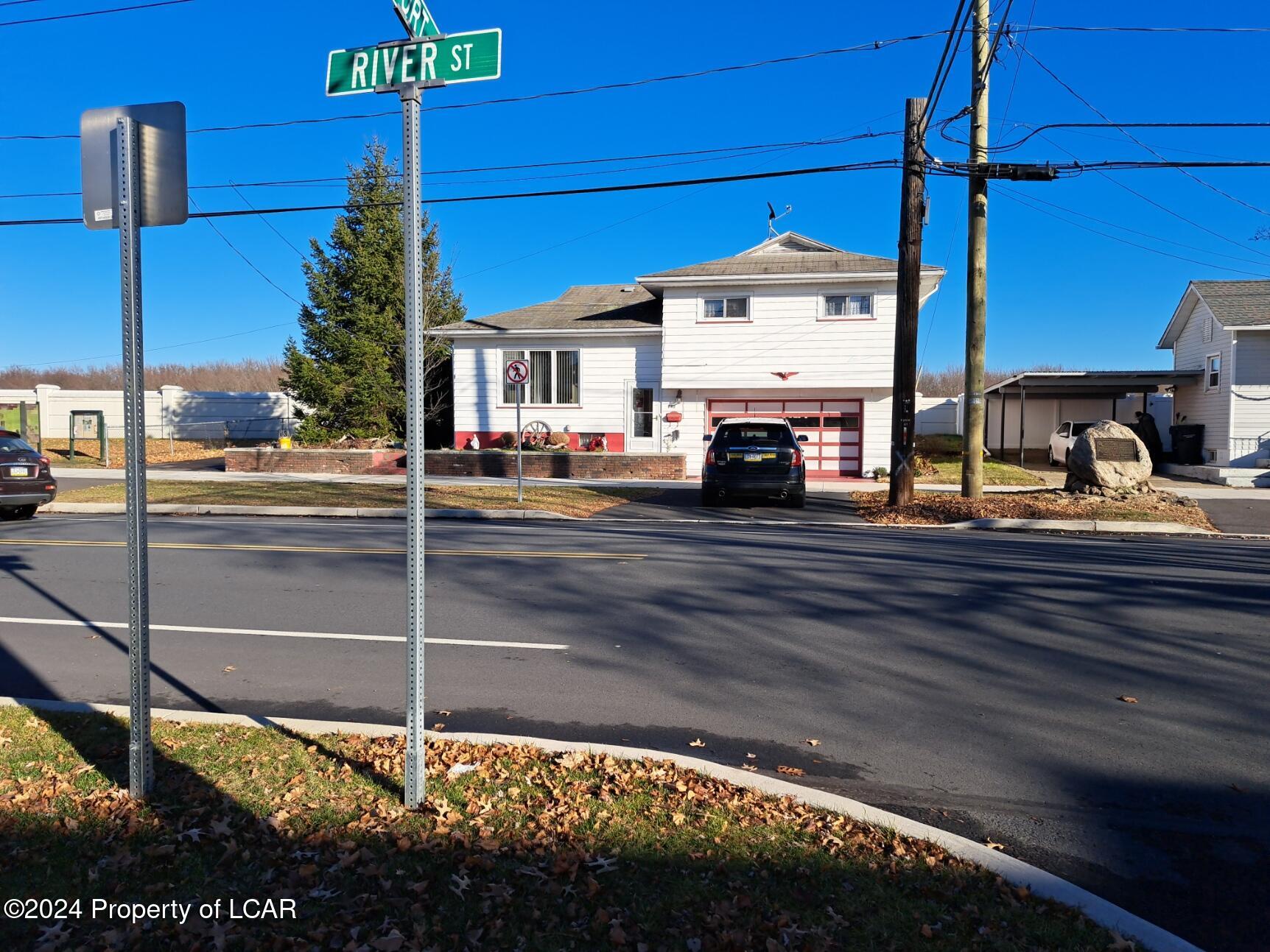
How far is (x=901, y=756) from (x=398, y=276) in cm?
2904

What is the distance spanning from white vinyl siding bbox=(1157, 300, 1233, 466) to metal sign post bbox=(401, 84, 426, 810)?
28.1m

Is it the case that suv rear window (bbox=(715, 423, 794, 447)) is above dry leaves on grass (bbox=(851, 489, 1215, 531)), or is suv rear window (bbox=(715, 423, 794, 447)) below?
above

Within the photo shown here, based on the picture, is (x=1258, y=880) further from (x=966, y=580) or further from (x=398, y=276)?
(x=398, y=276)

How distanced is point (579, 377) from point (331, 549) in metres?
17.4

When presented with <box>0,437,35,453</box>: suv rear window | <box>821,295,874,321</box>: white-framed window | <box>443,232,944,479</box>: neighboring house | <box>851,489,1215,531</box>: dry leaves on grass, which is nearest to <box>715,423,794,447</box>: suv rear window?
<box>851,489,1215,531</box>: dry leaves on grass

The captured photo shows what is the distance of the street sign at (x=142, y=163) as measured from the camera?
12.8ft

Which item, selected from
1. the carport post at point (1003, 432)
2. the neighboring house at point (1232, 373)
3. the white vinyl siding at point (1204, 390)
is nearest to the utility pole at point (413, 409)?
the neighboring house at point (1232, 373)

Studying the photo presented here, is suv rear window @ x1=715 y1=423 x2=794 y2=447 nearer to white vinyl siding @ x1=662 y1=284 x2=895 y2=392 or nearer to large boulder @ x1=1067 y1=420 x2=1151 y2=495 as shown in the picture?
large boulder @ x1=1067 y1=420 x2=1151 y2=495

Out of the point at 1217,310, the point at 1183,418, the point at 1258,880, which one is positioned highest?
the point at 1217,310

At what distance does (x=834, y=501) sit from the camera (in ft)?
64.3

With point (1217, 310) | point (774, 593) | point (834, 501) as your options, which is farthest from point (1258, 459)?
point (774, 593)

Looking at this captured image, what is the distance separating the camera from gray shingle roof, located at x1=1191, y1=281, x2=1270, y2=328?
2588cm

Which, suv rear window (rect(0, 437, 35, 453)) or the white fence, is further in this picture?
the white fence

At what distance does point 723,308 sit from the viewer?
26.7 meters
